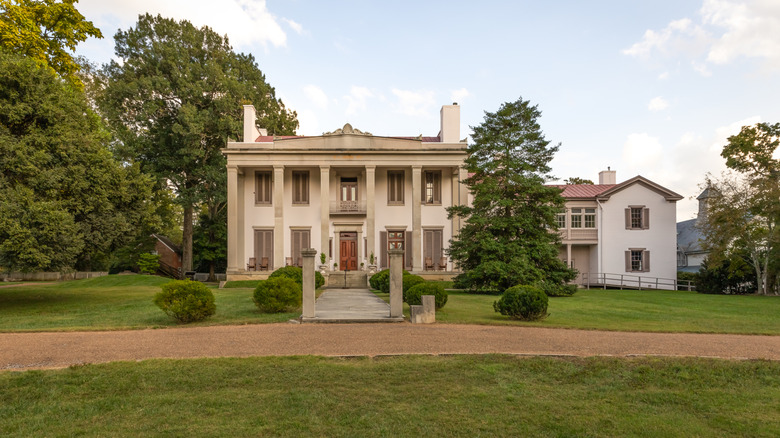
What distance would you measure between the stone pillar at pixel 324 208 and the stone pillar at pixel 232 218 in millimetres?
5008

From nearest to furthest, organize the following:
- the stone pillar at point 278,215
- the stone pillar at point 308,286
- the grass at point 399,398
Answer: the grass at point 399,398 < the stone pillar at point 308,286 < the stone pillar at point 278,215

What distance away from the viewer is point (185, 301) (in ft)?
38.3

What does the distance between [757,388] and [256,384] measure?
6.64 m

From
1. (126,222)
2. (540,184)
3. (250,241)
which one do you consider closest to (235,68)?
(250,241)

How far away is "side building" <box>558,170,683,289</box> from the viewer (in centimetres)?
3195

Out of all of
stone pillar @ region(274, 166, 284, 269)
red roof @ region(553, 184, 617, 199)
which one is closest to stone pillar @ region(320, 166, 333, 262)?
stone pillar @ region(274, 166, 284, 269)

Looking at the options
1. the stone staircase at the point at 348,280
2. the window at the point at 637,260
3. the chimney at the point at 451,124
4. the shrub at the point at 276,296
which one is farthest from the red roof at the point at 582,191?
the shrub at the point at 276,296

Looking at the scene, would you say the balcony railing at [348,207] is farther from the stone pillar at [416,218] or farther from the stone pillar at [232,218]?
the stone pillar at [232,218]

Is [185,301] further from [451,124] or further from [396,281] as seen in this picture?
[451,124]

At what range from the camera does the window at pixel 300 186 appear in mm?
30938

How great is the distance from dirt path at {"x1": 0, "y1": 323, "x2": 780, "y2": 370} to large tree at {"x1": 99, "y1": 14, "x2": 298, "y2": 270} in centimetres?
2385

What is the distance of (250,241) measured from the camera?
30.4m

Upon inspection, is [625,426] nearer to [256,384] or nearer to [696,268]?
[256,384]

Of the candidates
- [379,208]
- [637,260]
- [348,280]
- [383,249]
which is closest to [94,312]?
[348,280]
